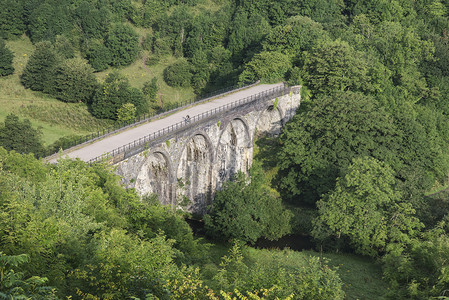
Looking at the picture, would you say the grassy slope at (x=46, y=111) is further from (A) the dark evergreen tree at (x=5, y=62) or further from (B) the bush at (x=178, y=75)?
(B) the bush at (x=178, y=75)

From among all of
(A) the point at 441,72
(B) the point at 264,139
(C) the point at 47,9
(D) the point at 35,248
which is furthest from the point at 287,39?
(D) the point at 35,248

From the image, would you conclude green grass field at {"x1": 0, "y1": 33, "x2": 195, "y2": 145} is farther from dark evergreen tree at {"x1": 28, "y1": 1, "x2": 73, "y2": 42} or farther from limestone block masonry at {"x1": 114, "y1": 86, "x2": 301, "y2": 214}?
limestone block masonry at {"x1": 114, "y1": 86, "x2": 301, "y2": 214}

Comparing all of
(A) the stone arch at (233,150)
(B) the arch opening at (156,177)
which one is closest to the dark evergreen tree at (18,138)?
(B) the arch opening at (156,177)

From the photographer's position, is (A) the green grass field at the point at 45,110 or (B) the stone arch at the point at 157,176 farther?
(A) the green grass field at the point at 45,110

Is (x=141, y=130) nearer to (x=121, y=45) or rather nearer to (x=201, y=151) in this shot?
(x=201, y=151)

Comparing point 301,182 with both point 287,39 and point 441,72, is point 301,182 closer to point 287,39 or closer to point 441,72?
point 287,39

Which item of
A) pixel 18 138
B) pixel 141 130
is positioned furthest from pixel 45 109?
pixel 141 130
